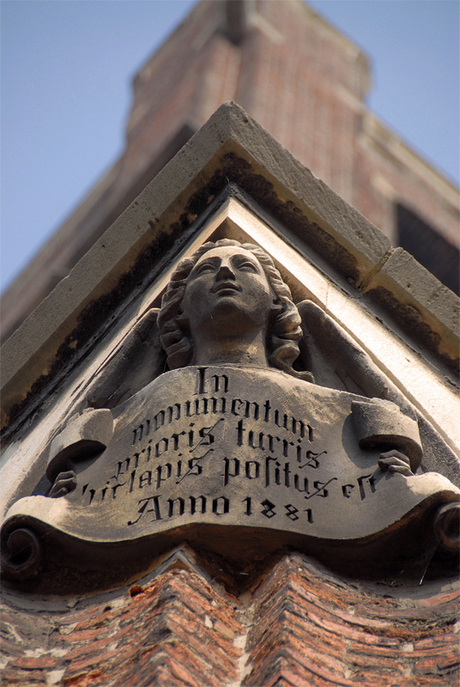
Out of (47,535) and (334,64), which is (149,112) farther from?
(47,535)

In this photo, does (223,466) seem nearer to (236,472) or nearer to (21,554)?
(236,472)

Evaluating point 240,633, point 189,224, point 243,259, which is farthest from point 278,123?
point 240,633

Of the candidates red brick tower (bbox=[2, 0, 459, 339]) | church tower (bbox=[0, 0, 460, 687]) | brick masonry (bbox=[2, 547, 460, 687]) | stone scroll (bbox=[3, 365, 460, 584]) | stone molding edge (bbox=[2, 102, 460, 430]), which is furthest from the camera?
red brick tower (bbox=[2, 0, 459, 339])

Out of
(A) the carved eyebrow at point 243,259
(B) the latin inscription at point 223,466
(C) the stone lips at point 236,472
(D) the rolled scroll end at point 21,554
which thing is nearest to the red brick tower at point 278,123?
(A) the carved eyebrow at point 243,259

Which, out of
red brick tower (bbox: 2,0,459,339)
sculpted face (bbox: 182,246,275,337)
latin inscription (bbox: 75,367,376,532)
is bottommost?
latin inscription (bbox: 75,367,376,532)

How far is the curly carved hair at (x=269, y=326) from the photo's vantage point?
13.7 feet

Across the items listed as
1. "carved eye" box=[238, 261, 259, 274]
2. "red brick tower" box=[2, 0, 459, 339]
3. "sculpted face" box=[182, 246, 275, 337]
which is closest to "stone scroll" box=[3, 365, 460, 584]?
"sculpted face" box=[182, 246, 275, 337]

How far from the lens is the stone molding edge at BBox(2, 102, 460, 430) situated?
17.1ft

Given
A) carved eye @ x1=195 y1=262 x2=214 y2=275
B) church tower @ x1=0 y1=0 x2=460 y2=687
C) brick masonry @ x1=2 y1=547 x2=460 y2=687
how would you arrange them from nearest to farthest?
brick masonry @ x1=2 y1=547 x2=460 y2=687 → church tower @ x1=0 y1=0 x2=460 y2=687 → carved eye @ x1=195 y1=262 x2=214 y2=275

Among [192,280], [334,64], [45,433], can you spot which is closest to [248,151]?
[192,280]

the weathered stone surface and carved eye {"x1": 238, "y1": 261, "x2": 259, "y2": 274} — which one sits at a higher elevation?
carved eye {"x1": 238, "y1": 261, "x2": 259, "y2": 274}

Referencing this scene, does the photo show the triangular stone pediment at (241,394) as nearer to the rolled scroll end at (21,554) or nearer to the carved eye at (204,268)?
the rolled scroll end at (21,554)

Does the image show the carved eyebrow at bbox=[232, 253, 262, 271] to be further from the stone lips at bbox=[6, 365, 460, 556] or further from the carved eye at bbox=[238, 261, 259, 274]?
Answer: the stone lips at bbox=[6, 365, 460, 556]

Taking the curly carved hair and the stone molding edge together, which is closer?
the curly carved hair
